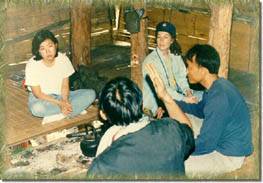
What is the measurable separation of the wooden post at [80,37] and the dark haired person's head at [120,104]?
956 mm

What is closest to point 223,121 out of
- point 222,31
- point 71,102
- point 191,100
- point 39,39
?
point 191,100

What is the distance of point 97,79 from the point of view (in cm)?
481

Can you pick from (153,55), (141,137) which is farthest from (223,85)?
(141,137)

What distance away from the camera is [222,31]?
4648 mm

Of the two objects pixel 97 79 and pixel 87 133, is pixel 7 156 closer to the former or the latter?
pixel 87 133

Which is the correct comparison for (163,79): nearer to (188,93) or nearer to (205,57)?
(188,93)

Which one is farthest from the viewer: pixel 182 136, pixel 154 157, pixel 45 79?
pixel 45 79

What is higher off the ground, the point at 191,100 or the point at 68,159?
the point at 191,100

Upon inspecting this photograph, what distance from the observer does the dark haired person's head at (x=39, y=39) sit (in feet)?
15.1

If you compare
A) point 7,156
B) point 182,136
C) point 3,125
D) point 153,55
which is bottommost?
point 7,156

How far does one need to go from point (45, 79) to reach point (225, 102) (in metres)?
1.71

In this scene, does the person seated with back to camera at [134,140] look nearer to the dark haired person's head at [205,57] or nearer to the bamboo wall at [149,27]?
the dark haired person's head at [205,57]

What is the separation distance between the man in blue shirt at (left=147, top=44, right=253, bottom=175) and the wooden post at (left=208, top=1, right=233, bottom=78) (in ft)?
0.31

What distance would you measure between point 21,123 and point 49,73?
22.1 inches
